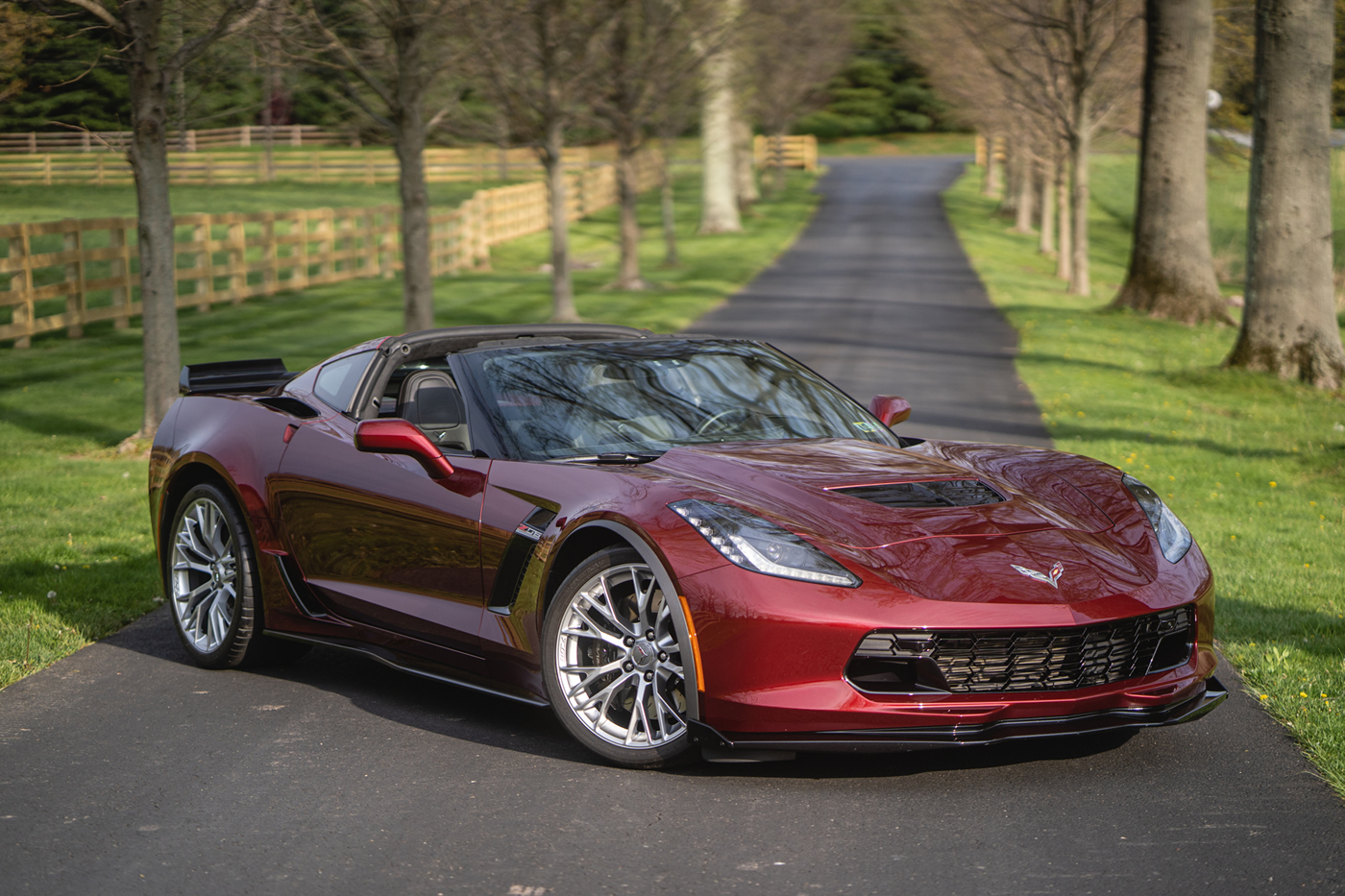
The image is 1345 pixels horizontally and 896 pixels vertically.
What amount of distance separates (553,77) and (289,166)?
12267 millimetres

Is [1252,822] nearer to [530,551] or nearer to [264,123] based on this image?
[530,551]

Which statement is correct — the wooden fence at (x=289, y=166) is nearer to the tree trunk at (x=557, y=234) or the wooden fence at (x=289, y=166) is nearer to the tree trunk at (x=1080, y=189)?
the tree trunk at (x=557, y=234)

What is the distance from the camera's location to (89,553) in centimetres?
864

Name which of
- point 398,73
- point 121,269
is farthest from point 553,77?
point 121,269

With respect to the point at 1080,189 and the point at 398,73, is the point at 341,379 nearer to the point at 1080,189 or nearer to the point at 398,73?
the point at 398,73

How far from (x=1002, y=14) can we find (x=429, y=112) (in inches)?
407

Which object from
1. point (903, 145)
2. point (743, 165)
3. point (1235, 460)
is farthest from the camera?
point (903, 145)

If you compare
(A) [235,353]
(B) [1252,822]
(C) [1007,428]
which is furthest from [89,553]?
(A) [235,353]

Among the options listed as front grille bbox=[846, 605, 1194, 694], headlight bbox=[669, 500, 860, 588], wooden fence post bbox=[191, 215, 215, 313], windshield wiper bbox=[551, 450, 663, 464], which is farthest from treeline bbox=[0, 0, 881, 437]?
front grille bbox=[846, 605, 1194, 694]

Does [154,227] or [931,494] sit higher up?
[154,227]

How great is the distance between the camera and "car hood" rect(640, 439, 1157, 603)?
435 cm

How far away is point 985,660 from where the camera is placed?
4.27m

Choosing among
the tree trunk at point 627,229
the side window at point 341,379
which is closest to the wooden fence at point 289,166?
the tree trunk at point 627,229

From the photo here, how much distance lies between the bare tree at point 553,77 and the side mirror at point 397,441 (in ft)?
57.3
